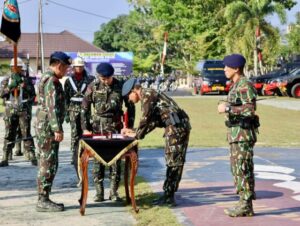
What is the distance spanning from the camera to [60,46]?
84562 millimetres

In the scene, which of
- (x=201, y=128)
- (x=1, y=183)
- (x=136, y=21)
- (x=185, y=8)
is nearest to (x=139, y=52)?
(x=136, y=21)

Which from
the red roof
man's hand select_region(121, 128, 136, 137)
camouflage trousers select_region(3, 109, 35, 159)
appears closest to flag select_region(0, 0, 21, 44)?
Answer: camouflage trousers select_region(3, 109, 35, 159)

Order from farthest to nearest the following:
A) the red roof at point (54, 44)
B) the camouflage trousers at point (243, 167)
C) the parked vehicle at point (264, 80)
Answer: the red roof at point (54, 44) < the parked vehicle at point (264, 80) < the camouflage trousers at point (243, 167)

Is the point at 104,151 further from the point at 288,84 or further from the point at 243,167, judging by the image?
the point at 288,84


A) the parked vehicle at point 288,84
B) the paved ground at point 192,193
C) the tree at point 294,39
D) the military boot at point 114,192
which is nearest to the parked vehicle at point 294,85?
the parked vehicle at point 288,84

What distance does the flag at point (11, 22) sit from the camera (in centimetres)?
1136

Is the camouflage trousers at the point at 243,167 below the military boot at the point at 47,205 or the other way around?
the other way around

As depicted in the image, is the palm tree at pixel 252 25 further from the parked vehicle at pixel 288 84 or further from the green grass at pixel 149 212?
the green grass at pixel 149 212

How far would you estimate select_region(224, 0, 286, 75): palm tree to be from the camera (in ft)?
157

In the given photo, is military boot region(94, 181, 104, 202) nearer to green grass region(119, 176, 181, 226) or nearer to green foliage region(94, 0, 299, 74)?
green grass region(119, 176, 181, 226)

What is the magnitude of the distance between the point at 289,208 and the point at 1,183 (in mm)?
4291

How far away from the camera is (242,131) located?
749 cm

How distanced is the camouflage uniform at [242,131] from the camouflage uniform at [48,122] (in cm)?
197

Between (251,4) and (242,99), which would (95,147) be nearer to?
(242,99)
